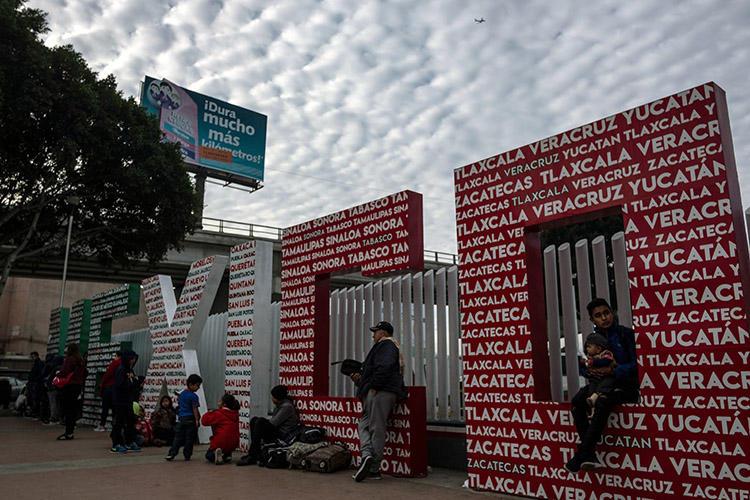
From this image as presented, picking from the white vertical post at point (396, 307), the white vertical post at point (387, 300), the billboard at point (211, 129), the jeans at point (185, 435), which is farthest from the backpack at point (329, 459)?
the billboard at point (211, 129)

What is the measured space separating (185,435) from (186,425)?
0.61ft

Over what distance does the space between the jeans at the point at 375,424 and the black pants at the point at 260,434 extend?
1.84 metres

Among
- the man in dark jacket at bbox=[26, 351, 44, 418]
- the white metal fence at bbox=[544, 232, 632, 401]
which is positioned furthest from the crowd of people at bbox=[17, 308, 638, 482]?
the man in dark jacket at bbox=[26, 351, 44, 418]

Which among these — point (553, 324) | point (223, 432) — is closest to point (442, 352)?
point (553, 324)

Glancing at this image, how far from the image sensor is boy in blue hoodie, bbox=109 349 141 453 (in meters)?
9.89

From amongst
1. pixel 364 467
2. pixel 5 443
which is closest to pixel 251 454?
pixel 364 467

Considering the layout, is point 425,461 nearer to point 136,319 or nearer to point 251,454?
point 251,454

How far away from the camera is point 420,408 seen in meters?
7.40

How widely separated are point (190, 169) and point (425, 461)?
29.6 metres

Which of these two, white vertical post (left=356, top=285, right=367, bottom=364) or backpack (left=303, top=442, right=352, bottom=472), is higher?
white vertical post (left=356, top=285, right=367, bottom=364)

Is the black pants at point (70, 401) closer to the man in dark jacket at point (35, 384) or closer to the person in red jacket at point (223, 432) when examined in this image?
the person in red jacket at point (223, 432)

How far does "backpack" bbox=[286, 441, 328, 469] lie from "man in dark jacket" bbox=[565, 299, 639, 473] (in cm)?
356

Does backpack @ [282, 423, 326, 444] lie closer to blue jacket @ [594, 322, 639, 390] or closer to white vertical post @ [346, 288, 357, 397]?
white vertical post @ [346, 288, 357, 397]

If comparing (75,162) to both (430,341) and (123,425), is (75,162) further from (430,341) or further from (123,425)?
(430,341)
